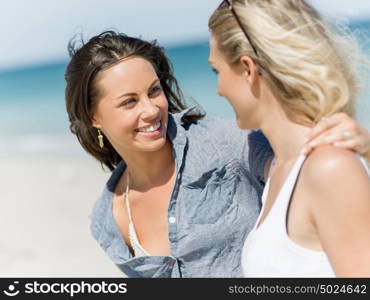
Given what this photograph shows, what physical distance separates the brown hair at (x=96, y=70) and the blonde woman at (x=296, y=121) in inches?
43.7

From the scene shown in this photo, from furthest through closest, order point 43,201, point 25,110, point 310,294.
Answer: point 25,110 < point 43,201 < point 310,294

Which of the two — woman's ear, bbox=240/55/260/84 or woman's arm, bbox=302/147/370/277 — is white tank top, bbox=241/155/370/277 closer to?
woman's arm, bbox=302/147/370/277

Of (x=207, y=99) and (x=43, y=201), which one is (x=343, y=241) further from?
(x=207, y=99)

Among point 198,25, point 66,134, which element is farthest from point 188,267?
point 198,25

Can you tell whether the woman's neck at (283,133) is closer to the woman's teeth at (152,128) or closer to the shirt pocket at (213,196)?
the shirt pocket at (213,196)

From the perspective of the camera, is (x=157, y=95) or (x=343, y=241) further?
(x=157, y=95)

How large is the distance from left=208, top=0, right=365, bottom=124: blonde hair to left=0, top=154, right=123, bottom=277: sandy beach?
410 cm

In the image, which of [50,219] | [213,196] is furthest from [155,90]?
[50,219]

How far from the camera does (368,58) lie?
2686mm

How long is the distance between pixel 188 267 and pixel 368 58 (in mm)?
1484

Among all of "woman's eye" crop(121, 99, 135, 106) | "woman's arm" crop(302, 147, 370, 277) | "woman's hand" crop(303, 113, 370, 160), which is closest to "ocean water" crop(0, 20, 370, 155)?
"woman's eye" crop(121, 99, 135, 106)

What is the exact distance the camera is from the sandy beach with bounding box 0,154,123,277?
6211 mm

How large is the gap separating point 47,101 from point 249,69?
15.6m

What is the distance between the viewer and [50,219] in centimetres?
755
